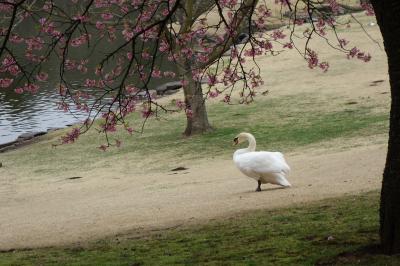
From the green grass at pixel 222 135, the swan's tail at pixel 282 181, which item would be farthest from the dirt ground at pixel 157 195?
the green grass at pixel 222 135

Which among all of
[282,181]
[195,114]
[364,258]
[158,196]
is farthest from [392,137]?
[195,114]

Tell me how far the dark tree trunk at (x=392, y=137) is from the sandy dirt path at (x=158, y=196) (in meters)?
3.80

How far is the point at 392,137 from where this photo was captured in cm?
541

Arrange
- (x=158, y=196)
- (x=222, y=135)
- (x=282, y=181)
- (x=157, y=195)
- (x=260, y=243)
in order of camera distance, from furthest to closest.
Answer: (x=222, y=135) < (x=157, y=195) < (x=158, y=196) < (x=282, y=181) < (x=260, y=243)

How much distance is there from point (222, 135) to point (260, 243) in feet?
38.7

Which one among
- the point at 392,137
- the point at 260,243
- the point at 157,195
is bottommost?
the point at 157,195

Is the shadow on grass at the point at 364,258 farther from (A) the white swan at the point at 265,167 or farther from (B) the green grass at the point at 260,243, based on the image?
(A) the white swan at the point at 265,167

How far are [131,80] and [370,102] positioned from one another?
544 inches

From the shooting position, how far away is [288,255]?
6070mm

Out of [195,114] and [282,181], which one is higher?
[195,114]

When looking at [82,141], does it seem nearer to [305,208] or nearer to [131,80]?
[131,80]

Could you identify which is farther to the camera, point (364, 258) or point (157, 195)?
point (157, 195)

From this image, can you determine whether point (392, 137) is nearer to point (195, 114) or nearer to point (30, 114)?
point (195, 114)

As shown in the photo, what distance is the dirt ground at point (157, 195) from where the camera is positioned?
9445mm
